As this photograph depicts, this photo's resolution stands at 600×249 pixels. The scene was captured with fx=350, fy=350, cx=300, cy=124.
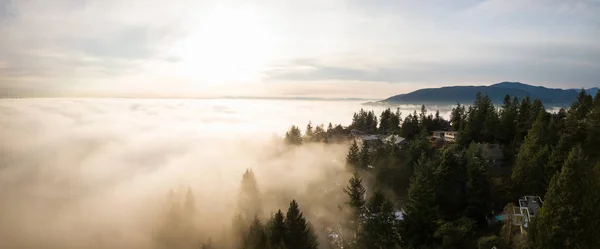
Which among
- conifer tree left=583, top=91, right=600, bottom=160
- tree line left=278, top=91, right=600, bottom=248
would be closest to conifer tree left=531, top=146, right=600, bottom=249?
tree line left=278, top=91, right=600, bottom=248

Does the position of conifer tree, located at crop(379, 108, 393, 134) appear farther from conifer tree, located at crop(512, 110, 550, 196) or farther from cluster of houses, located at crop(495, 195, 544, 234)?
cluster of houses, located at crop(495, 195, 544, 234)

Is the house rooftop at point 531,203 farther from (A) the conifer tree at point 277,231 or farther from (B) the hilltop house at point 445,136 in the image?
(B) the hilltop house at point 445,136

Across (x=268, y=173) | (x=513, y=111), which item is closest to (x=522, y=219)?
(x=513, y=111)

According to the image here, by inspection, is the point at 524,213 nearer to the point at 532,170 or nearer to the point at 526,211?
the point at 526,211

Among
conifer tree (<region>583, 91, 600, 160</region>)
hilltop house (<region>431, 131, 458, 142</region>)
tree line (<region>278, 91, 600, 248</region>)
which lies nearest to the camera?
tree line (<region>278, 91, 600, 248</region>)

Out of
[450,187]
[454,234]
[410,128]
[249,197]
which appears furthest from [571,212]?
[410,128]

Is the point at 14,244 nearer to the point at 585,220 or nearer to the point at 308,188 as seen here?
the point at 308,188
